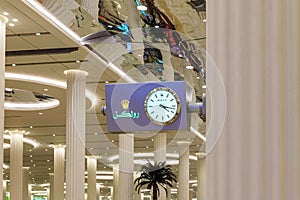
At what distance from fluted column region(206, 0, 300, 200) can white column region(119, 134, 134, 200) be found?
19.3m

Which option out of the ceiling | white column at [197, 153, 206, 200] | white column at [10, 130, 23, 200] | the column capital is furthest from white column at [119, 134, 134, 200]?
white column at [197, 153, 206, 200]

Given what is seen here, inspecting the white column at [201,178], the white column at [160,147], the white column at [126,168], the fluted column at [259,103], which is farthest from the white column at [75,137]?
the white column at [201,178]

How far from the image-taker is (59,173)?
31.8 meters

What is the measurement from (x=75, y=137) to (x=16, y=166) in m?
11.1

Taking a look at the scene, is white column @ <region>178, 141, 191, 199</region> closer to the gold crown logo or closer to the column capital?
the column capital

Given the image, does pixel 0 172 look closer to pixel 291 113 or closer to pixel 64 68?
pixel 64 68

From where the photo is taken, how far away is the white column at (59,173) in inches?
1187

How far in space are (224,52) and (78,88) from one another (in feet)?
47.6

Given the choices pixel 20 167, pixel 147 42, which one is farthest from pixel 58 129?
Answer: pixel 147 42

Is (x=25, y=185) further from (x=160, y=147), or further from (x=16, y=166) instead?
(x=160, y=147)

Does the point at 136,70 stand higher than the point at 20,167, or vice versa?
the point at 136,70

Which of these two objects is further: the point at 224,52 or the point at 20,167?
the point at 20,167

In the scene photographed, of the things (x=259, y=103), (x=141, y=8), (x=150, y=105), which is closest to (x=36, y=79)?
(x=141, y=8)

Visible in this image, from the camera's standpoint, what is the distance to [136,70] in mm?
16688
